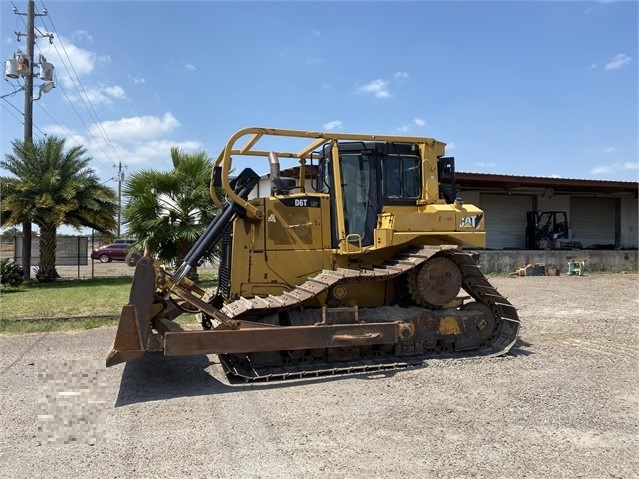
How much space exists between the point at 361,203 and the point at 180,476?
14.2ft

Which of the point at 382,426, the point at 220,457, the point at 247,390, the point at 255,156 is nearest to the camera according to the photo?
the point at 220,457

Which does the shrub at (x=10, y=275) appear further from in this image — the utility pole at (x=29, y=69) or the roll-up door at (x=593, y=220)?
the roll-up door at (x=593, y=220)

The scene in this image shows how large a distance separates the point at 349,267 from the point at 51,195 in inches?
543

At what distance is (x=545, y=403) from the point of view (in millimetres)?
5062

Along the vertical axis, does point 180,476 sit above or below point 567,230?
below

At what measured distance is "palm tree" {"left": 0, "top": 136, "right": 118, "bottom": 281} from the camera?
16734 millimetres

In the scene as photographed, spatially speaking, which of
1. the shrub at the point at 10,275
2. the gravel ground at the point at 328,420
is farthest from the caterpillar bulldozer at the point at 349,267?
the shrub at the point at 10,275

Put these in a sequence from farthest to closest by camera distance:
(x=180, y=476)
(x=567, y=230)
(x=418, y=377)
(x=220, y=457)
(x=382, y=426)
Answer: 1. (x=567, y=230)
2. (x=418, y=377)
3. (x=382, y=426)
4. (x=220, y=457)
5. (x=180, y=476)

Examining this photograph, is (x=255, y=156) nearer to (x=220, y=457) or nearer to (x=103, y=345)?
(x=103, y=345)

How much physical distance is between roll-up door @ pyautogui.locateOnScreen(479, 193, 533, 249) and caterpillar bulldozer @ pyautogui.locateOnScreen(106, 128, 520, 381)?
61.7ft

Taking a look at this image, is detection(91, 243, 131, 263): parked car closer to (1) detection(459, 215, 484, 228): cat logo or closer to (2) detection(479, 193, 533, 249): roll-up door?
(2) detection(479, 193, 533, 249): roll-up door

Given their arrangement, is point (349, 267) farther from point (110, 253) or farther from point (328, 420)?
point (110, 253)

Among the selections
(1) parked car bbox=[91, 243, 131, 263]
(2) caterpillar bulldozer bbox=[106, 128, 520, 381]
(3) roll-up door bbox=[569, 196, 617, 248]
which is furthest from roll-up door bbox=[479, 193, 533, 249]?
(1) parked car bbox=[91, 243, 131, 263]

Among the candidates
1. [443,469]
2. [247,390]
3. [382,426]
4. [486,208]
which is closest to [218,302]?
[247,390]
